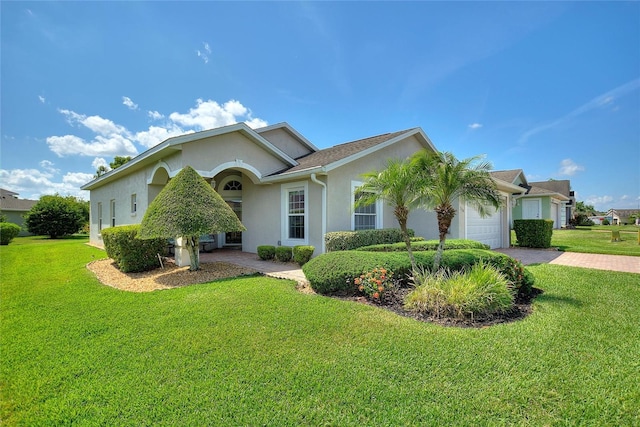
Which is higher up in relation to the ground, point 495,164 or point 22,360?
point 495,164

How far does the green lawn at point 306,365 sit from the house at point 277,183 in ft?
17.6

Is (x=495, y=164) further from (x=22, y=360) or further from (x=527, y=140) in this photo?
(x=527, y=140)

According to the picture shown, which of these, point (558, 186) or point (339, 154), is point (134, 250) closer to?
point (339, 154)

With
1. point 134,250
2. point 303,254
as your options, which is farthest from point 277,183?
point 134,250

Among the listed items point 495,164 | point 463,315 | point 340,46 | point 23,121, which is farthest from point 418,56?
point 23,121

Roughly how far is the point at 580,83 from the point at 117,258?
20.3m

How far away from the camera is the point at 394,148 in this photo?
1271cm

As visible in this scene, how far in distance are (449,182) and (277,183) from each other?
731 centimetres

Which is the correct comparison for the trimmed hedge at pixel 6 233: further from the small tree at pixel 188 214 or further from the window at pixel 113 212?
the small tree at pixel 188 214

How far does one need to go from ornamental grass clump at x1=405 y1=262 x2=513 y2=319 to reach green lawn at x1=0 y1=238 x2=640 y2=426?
20.1 inches

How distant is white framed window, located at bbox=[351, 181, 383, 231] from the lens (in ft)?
36.8

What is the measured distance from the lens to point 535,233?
15.5 m

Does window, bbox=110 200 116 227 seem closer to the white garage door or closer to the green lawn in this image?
the green lawn

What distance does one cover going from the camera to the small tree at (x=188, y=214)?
7852mm
